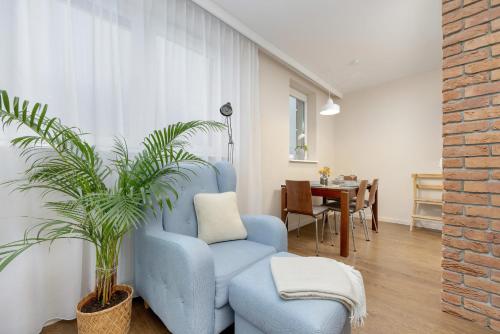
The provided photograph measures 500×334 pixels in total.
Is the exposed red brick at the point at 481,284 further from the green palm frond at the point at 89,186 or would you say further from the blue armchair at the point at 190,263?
the green palm frond at the point at 89,186

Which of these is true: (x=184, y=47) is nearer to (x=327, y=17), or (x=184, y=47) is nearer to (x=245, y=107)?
(x=245, y=107)

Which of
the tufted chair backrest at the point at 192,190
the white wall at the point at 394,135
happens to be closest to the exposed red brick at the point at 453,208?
the tufted chair backrest at the point at 192,190

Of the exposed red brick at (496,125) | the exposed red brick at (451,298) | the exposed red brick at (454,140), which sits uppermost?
the exposed red brick at (496,125)

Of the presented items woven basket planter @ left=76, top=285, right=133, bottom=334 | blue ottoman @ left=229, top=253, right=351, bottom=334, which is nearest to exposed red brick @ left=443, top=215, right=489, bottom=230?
blue ottoman @ left=229, top=253, right=351, bottom=334

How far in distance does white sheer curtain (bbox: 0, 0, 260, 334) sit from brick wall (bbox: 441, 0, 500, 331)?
1.79 metres

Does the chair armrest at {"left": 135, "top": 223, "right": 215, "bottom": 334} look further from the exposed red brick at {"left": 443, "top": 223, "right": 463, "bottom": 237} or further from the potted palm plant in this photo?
the exposed red brick at {"left": 443, "top": 223, "right": 463, "bottom": 237}

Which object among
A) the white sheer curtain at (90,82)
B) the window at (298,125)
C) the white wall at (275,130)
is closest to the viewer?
the white sheer curtain at (90,82)

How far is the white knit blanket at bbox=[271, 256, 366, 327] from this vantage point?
871mm

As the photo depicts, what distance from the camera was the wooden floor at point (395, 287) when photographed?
129 centimetres

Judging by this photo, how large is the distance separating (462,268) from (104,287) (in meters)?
2.14

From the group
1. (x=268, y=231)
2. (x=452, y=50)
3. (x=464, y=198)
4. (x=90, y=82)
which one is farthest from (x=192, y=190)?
(x=452, y=50)

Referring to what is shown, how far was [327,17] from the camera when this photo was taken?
2139mm

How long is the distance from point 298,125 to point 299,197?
A: 1865 millimetres

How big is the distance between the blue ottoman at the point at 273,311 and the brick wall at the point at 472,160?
97 cm
